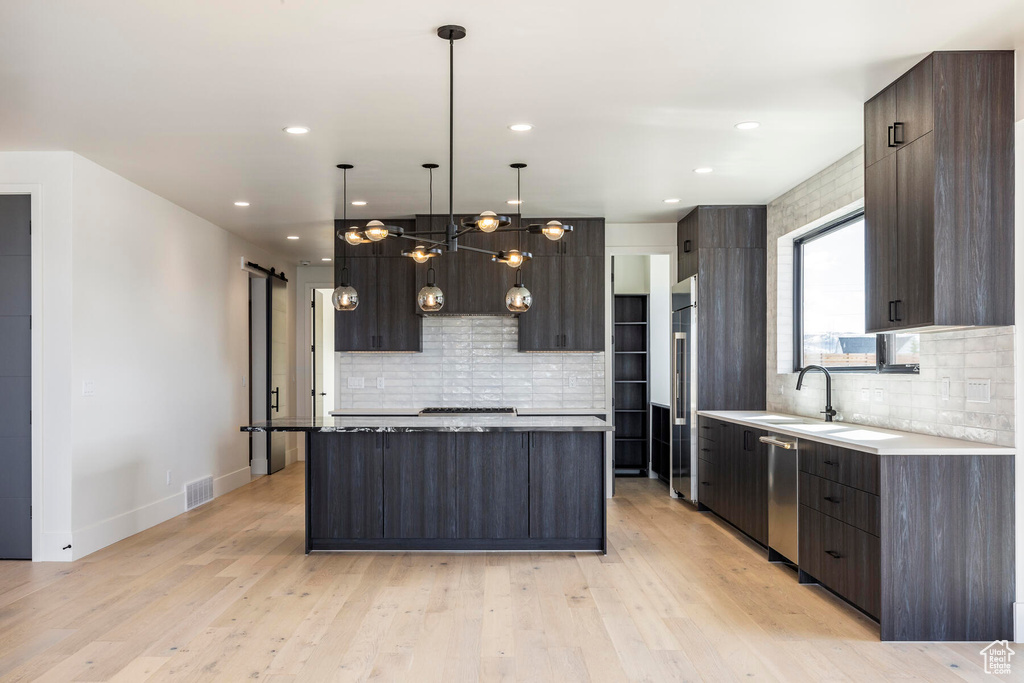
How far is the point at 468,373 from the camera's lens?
294 inches

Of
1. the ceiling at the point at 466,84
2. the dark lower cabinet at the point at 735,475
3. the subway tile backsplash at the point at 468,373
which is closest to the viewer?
the ceiling at the point at 466,84

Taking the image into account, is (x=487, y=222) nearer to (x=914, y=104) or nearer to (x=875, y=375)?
(x=914, y=104)

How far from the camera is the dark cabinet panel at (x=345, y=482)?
4906 mm

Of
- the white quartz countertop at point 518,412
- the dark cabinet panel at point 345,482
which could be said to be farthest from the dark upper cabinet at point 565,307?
the dark cabinet panel at point 345,482

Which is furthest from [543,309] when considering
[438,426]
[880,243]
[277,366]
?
[277,366]

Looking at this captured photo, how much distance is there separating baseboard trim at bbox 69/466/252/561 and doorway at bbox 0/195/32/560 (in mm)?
294

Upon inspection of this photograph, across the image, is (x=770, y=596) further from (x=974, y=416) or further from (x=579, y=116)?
(x=579, y=116)

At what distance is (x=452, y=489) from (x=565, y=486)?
0.73 meters

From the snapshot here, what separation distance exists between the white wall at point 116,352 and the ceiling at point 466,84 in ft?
1.17

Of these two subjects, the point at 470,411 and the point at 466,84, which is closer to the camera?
the point at 466,84

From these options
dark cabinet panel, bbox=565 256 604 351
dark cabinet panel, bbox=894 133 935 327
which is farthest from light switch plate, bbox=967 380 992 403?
dark cabinet panel, bbox=565 256 604 351

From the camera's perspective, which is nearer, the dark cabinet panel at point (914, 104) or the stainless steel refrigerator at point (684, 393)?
the dark cabinet panel at point (914, 104)

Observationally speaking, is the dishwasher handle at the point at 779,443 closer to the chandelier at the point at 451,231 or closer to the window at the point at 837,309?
the window at the point at 837,309

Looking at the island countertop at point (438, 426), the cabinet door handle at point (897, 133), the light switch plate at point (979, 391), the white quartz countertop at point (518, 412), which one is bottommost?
the white quartz countertop at point (518, 412)
